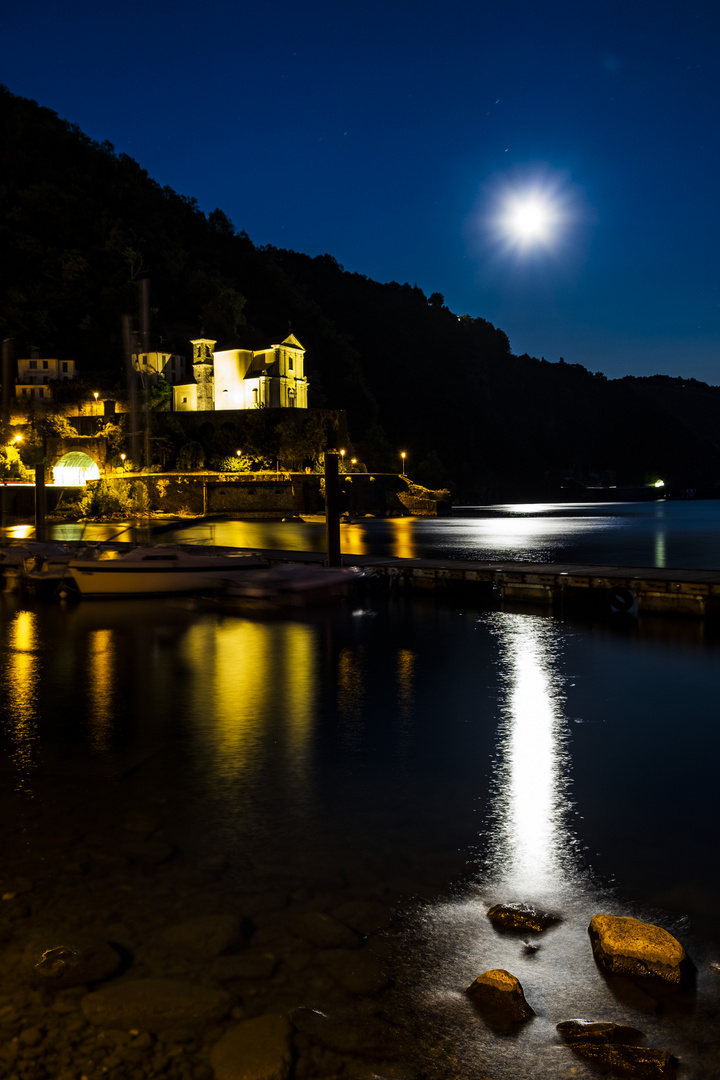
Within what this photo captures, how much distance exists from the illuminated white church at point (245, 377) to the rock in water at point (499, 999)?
8000 cm

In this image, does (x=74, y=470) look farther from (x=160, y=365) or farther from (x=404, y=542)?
(x=404, y=542)

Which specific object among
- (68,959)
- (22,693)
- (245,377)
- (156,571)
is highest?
(245,377)

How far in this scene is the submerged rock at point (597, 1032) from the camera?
4094 millimetres

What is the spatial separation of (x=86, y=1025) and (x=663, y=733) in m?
8.45

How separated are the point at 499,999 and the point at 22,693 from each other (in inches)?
427

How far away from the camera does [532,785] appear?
8.42 m

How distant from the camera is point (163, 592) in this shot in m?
24.2

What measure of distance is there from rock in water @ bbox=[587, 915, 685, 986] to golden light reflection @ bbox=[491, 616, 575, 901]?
3.20 feet

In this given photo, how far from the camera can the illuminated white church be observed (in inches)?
3253

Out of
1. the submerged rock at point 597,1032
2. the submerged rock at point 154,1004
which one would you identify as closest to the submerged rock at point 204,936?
the submerged rock at point 154,1004

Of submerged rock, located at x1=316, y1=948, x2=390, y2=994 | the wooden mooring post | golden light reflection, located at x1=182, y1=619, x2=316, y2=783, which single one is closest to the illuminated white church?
the wooden mooring post

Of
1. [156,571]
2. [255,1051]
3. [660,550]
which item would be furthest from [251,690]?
[660,550]

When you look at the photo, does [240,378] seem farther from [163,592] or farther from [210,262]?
[163,592]

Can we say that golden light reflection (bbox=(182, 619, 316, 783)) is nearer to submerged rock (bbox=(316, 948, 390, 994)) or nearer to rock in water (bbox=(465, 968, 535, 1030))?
submerged rock (bbox=(316, 948, 390, 994))
